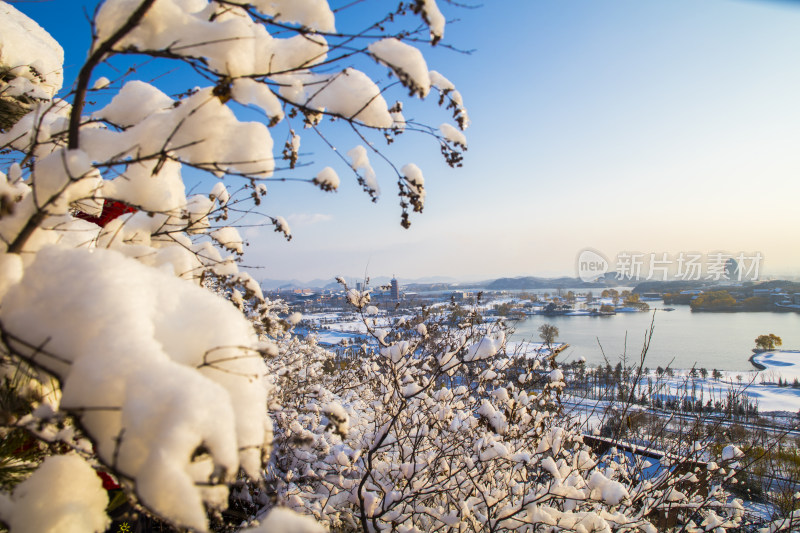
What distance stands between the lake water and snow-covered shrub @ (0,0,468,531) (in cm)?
2365

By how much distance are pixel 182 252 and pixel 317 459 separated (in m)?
4.66

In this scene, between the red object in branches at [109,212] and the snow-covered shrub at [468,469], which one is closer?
the red object in branches at [109,212]

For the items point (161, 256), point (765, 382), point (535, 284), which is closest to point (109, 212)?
point (161, 256)

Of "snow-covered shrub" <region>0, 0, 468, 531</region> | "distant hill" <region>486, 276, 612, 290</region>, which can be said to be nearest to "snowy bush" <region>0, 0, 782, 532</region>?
"snow-covered shrub" <region>0, 0, 468, 531</region>

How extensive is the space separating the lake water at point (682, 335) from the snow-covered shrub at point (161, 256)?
23646mm

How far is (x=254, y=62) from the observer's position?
1103mm

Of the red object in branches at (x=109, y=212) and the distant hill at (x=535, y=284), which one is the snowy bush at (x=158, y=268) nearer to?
the red object in branches at (x=109, y=212)

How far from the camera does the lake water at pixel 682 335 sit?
105ft

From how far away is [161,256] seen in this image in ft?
4.37

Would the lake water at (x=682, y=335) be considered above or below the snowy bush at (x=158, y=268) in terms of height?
below

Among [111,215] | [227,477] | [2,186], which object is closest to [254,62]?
[2,186]

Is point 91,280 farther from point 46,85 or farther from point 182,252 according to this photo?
point 46,85

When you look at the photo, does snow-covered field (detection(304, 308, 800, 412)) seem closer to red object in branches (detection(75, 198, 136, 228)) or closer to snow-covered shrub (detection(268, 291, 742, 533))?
snow-covered shrub (detection(268, 291, 742, 533))

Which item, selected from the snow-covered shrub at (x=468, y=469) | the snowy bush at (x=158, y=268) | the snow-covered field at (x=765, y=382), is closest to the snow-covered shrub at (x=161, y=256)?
the snowy bush at (x=158, y=268)
